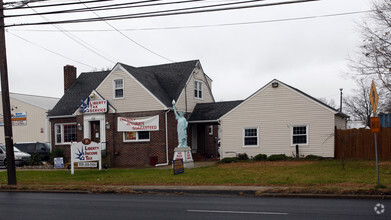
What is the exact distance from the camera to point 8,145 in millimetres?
18000

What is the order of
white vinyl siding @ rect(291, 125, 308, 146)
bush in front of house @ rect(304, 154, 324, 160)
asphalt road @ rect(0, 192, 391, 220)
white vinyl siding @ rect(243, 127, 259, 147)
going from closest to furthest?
asphalt road @ rect(0, 192, 391, 220)
bush in front of house @ rect(304, 154, 324, 160)
white vinyl siding @ rect(291, 125, 308, 146)
white vinyl siding @ rect(243, 127, 259, 147)

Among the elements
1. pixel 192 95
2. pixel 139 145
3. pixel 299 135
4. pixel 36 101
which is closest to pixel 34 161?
pixel 139 145

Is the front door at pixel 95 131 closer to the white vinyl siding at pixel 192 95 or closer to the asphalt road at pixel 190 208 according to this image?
the white vinyl siding at pixel 192 95

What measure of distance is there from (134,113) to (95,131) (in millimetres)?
3504

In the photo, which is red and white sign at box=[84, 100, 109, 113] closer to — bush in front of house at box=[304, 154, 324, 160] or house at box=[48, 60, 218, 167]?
house at box=[48, 60, 218, 167]

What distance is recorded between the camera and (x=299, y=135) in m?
26.4

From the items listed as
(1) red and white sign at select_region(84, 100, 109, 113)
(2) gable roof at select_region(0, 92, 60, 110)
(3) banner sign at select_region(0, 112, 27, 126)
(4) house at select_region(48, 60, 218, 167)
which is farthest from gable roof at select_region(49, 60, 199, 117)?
(3) banner sign at select_region(0, 112, 27, 126)

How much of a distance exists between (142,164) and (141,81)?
17.8ft

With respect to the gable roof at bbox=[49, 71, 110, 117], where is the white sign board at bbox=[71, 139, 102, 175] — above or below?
below

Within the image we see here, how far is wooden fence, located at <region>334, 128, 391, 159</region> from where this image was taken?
25.2 meters

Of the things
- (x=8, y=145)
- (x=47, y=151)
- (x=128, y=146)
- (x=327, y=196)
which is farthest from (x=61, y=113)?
(x=327, y=196)

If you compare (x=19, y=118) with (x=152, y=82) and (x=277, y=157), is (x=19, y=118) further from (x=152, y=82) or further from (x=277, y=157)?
(x=277, y=157)

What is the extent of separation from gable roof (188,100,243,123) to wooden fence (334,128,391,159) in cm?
725

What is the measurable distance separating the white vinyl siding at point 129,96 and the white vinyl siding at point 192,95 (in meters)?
1.95
